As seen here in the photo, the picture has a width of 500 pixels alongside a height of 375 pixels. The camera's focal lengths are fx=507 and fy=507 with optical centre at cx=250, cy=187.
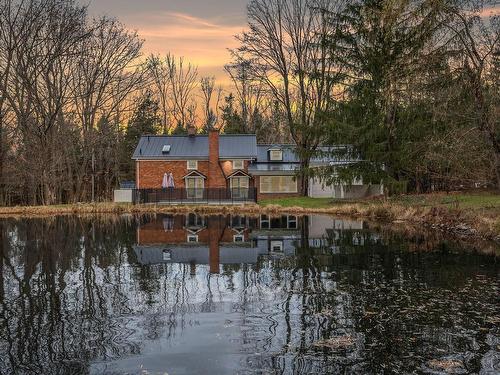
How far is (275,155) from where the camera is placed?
45.1 m

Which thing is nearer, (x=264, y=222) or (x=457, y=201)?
(x=457, y=201)

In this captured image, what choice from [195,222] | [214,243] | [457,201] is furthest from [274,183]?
[214,243]

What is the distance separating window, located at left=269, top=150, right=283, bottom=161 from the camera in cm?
4497

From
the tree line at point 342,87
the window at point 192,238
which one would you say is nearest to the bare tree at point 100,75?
the tree line at point 342,87

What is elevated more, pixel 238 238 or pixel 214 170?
pixel 214 170

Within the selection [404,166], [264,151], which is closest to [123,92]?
[264,151]

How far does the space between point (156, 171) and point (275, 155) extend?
10.5 metres

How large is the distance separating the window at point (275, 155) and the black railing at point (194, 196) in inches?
346

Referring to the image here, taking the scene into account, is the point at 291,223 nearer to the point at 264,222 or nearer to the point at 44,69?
the point at 264,222

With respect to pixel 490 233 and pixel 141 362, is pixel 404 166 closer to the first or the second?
pixel 490 233

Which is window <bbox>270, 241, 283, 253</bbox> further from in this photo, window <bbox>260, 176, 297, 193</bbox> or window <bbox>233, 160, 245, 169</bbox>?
window <bbox>233, 160, 245, 169</bbox>

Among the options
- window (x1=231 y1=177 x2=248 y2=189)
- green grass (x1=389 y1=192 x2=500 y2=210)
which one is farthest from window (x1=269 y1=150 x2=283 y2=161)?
green grass (x1=389 y1=192 x2=500 y2=210)

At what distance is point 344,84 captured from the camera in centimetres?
3138

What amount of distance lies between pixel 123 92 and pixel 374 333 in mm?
40504
